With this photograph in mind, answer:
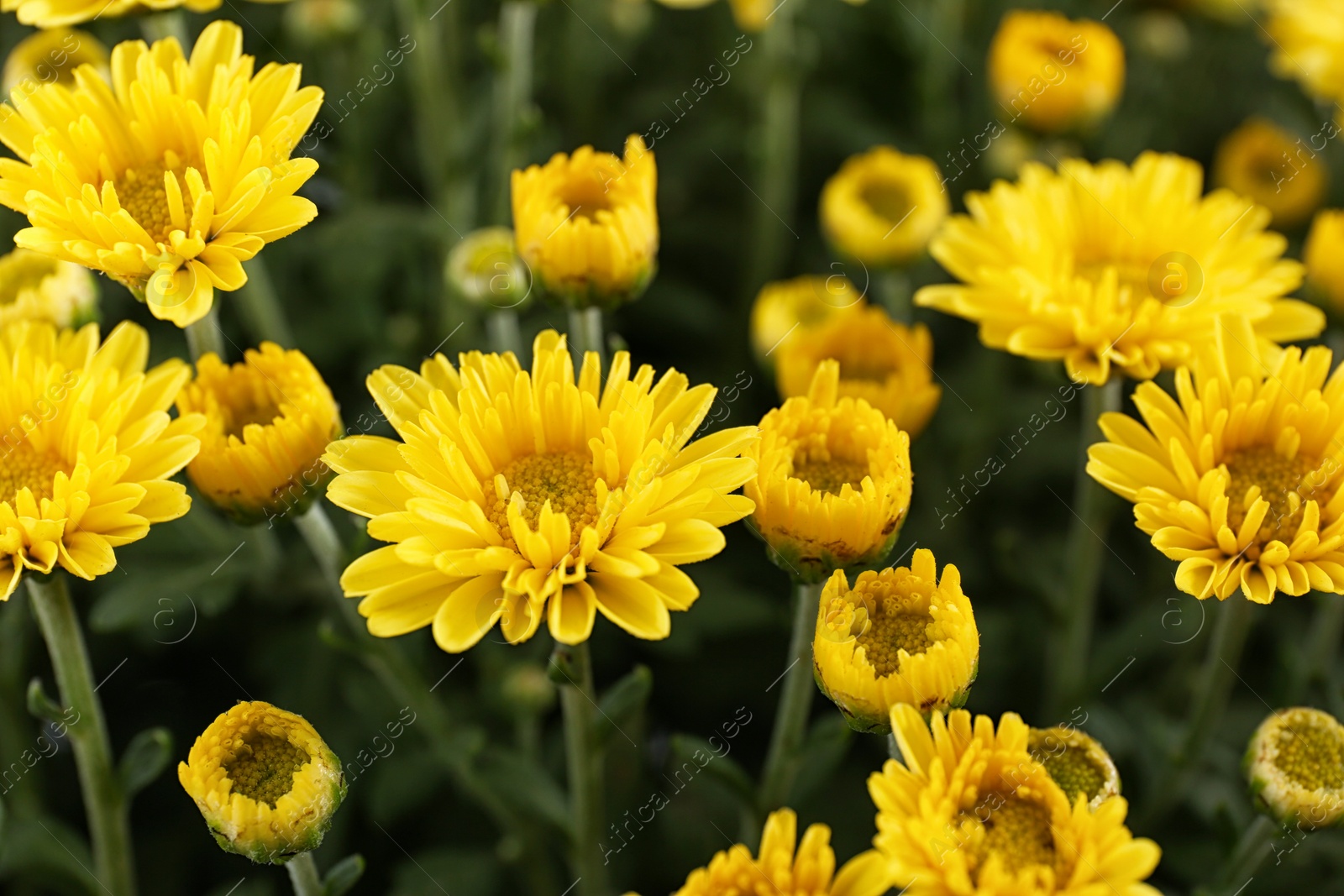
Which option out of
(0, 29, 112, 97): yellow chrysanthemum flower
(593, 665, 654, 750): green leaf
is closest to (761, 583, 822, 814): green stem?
(593, 665, 654, 750): green leaf

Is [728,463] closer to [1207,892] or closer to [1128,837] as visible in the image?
[1128,837]

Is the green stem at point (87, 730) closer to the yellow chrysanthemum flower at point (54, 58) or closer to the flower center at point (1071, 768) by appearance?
the yellow chrysanthemum flower at point (54, 58)

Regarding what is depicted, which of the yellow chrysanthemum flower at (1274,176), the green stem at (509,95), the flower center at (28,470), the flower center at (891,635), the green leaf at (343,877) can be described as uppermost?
the flower center at (28,470)

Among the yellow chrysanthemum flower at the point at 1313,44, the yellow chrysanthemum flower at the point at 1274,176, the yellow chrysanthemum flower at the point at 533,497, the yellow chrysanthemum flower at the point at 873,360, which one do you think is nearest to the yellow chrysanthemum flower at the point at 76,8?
the yellow chrysanthemum flower at the point at 533,497

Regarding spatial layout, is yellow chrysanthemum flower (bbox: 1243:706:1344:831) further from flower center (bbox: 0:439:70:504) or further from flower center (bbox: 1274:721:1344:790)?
flower center (bbox: 0:439:70:504)

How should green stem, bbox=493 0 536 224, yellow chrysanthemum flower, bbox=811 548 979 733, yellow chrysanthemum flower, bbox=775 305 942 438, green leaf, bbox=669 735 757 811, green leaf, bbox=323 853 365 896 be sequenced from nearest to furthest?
yellow chrysanthemum flower, bbox=811 548 979 733, green leaf, bbox=323 853 365 896, green leaf, bbox=669 735 757 811, yellow chrysanthemum flower, bbox=775 305 942 438, green stem, bbox=493 0 536 224

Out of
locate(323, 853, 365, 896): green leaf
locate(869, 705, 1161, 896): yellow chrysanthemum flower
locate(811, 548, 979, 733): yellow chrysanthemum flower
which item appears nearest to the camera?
locate(869, 705, 1161, 896): yellow chrysanthemum flower
